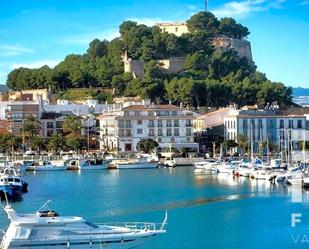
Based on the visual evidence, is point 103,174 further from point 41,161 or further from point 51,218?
point 51,218

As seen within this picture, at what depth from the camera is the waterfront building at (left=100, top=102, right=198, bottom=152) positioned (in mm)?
52219

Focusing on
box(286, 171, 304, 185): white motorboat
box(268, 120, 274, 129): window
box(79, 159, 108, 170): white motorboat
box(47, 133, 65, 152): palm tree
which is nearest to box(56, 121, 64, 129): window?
box(47, 133, 65, 152): palm tree

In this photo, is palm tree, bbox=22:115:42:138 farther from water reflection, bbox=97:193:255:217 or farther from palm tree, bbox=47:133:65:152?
water reflection, bbox=97:193:255:217

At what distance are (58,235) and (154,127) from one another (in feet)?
120

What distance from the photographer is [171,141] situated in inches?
2067

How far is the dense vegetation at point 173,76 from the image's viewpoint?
62.6 meters

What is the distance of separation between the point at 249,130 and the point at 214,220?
29.3 metres

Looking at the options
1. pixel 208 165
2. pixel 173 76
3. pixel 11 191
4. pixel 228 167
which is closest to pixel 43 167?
pixel 208 165

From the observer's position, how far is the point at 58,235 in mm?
16000

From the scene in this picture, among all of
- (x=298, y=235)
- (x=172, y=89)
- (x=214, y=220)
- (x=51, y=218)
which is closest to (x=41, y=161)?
(x=172, y=89)

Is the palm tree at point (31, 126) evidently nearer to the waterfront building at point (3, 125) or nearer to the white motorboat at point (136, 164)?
the waterfront building at point (3, 125)

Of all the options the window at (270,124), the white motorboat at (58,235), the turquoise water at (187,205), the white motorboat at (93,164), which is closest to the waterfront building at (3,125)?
the white motorboat at (93,164)

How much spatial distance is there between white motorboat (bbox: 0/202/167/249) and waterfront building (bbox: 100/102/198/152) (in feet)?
117

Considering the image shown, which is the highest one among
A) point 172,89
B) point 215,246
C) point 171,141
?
point 172,89
